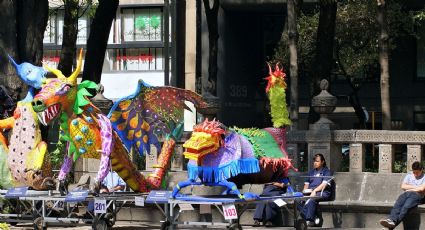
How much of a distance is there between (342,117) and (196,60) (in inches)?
257

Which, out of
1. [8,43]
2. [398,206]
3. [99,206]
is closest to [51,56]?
[8,43]

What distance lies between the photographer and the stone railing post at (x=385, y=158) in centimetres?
1789

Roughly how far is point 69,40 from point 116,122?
670cm

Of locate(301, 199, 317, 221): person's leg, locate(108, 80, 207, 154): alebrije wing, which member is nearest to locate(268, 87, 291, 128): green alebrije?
locate(108, 80, 207, 154): alebrije wing

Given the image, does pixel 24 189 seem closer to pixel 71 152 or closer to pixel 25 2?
pixel 71 152

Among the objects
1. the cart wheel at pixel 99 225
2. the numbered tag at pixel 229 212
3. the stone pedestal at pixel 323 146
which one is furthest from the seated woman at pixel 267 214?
the numbered tag at pixel 229 212

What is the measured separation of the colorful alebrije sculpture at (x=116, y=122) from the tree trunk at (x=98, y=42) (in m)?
4.90

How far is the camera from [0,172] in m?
17.5

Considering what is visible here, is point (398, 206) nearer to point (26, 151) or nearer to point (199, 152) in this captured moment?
point (199, 152)

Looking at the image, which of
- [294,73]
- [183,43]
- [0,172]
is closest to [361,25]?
[294,73]

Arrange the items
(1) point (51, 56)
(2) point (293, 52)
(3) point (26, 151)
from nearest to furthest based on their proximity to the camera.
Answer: (3) point (26, 151) → (2) point (293, 52) → (1) point (51, 56)

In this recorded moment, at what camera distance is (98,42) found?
22172mm

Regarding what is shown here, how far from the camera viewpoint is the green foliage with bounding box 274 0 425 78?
3153cm

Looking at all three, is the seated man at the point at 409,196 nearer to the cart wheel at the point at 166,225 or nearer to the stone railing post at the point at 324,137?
the stone railing post at the point at 324,137
